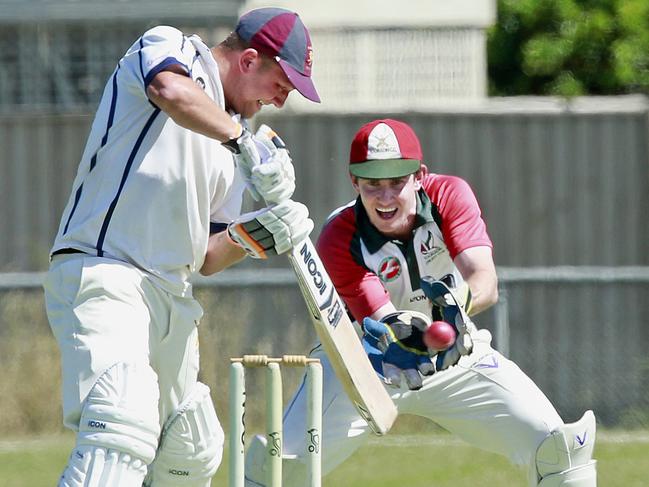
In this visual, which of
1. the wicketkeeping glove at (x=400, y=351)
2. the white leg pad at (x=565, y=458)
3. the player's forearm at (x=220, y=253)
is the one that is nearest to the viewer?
Result: the player's forearm at (x=220, y=253)

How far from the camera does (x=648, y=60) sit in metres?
15.5

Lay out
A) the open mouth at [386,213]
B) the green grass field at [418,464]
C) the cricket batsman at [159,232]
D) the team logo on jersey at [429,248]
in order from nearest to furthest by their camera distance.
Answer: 1. the cricket batsman at [159,232]
2. the open mouth at [386,213]
3. the team logo on jersey at [429,248]
4. the green grass field at [418,464]

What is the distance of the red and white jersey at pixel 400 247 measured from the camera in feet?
15.5

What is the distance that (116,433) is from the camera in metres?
3.68

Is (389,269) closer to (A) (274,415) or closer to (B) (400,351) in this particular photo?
(B) (400,351)

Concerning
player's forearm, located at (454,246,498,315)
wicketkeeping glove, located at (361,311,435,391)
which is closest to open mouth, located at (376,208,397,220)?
player's forearm, located at (454,246,498,315)

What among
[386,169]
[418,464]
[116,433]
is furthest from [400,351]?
[418,464]

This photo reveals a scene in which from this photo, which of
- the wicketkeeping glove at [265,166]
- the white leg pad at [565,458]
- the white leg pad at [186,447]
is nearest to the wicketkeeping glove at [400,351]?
the white leg pad at [565,458]

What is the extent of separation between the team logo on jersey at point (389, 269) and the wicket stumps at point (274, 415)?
2.31 ft

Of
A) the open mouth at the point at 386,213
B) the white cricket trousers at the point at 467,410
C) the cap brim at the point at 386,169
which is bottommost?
the white cricket trousers at the point at 467,410

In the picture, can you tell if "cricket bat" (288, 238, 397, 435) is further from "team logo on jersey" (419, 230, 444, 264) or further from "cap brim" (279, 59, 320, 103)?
"team logo on jersey" (419, 230, 444, 264)

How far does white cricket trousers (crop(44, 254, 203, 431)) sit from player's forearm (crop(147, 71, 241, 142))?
455 mm

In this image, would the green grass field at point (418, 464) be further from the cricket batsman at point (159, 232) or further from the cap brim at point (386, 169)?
the cricket batsman at point (159, 232)

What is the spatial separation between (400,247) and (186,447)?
40.8 inches
